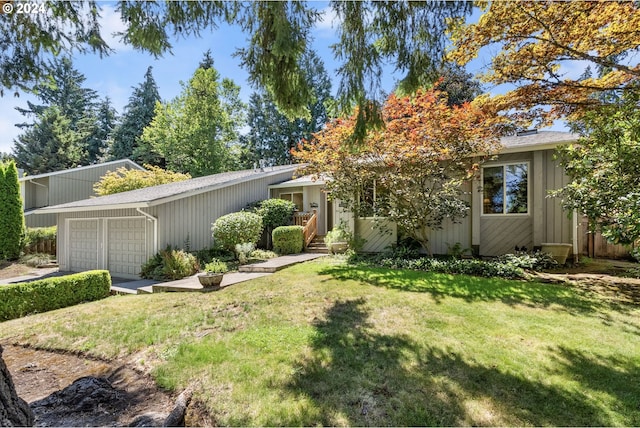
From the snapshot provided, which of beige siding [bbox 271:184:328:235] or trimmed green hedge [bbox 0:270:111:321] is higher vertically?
beige siding [bbox 271:184:328:235]

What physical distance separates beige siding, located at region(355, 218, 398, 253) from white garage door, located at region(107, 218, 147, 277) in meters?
7.66

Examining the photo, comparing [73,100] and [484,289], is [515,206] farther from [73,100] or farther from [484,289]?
[73,100]

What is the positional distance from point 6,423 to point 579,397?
15.9 feet

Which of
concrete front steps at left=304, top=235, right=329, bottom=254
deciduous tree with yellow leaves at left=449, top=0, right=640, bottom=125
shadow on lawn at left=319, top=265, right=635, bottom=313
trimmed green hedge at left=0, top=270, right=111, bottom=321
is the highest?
deciduous tree with yellow leaves at left=449, top=0, right=640, bottom=125

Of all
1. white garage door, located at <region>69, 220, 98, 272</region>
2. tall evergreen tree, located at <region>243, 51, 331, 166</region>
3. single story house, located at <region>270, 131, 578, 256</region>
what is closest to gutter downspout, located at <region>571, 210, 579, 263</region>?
single story house, located at <region>270, 131, 578, 256</region>

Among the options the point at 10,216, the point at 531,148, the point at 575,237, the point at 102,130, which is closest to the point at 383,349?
the point at 575,237

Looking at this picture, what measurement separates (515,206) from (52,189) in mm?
24377

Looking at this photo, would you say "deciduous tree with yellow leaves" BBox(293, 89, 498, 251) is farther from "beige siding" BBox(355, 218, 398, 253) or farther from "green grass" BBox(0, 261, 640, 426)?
"green grass" BBox(0, 261, 640, 426)

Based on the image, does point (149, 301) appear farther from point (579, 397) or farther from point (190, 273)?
point (579, 397)

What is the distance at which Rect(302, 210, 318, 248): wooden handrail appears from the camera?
12.7 m

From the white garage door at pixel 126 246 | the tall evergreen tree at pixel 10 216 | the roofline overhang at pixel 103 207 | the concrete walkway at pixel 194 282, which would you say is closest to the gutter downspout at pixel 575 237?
the concrete walkway at pixel 194 282

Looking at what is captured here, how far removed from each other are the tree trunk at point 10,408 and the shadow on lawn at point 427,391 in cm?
199

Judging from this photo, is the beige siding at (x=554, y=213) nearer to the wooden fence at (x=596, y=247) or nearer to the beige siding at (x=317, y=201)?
the wooden fence at (x=596, y=247)

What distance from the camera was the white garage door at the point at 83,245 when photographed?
40.0ft
